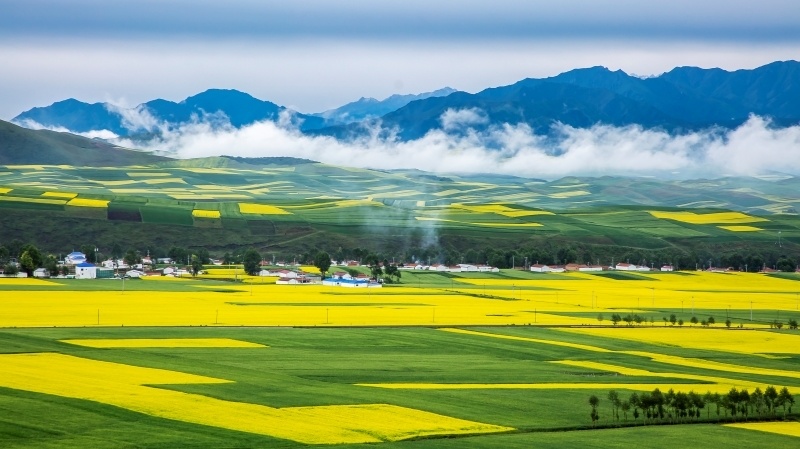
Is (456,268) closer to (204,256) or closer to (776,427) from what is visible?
(204,256)

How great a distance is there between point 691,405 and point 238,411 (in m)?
18.5

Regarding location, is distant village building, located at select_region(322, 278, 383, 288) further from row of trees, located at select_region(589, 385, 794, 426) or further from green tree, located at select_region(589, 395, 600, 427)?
green tree, located at select_region(589, 395, 600, 427)

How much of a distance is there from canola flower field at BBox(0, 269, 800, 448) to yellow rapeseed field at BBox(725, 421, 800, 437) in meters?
0.18

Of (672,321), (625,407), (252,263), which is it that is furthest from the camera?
(252,263)

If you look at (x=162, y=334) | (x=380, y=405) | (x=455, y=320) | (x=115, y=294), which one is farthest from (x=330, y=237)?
(x=380, y=405)

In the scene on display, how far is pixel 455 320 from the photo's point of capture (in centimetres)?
8975

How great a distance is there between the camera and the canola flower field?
163 feet

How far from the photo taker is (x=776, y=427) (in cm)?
5384

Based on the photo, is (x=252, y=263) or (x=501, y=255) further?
(x=501, y=255)

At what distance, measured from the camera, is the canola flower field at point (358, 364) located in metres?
49.7

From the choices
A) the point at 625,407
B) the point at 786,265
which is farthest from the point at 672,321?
the point at 786,265

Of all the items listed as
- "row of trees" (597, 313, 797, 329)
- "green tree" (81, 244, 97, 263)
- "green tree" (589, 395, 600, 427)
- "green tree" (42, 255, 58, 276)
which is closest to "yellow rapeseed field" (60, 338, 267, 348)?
"green tree" (589, 395, 600, 427)

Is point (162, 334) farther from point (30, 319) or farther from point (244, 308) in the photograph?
point (244, 308)

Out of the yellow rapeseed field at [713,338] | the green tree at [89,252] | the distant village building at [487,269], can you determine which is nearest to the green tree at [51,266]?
the green tree at [89,252]
